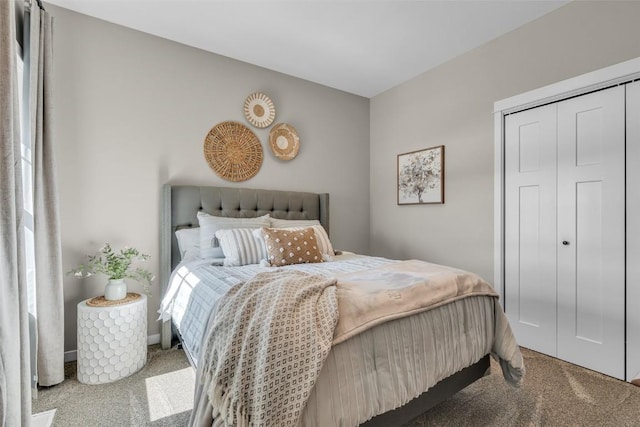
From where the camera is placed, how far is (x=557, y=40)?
2.37 metres

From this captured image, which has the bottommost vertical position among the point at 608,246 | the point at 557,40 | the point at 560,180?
the point at 608,246

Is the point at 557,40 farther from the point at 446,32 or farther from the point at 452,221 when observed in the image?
the point at 452,221

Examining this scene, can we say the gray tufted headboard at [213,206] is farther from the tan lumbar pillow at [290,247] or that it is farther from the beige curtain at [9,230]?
the beige curtain at [9,230]

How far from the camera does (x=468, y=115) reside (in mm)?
2969

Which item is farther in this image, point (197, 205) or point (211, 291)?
point (197, 205)

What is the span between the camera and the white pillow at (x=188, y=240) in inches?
98.6

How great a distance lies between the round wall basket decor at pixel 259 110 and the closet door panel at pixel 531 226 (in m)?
2.26

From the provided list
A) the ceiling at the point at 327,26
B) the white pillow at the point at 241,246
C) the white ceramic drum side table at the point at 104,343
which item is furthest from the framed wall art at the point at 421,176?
the white ceramic drum side table at the point at 104,343

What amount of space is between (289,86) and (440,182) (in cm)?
195

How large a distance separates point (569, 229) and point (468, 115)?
134 centimetres

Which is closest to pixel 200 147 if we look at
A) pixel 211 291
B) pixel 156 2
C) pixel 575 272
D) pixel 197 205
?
pixel 197 205

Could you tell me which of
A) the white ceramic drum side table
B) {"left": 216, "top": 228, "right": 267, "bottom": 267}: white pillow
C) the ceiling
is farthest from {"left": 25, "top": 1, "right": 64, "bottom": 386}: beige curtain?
{"left": 216, "top": 228, "right": 267, "bottom": 267}: white pillow

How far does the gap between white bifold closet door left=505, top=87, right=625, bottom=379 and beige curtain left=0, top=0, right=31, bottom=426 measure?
10.4ft

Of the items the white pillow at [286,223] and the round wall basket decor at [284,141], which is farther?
the round wall basket decor at [284,141]
